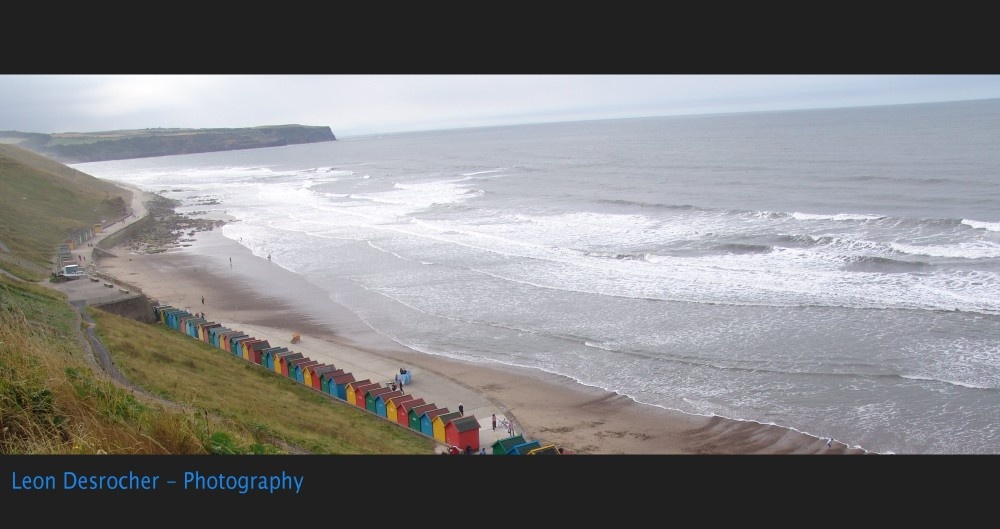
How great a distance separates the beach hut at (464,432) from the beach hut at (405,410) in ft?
4.89

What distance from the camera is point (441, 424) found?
1655 centimetres

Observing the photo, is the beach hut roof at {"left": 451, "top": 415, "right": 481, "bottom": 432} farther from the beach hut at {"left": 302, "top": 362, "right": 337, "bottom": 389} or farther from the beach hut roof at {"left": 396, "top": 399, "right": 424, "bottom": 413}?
the beach hut at {"left": 302, "top": 362, "right": 337, "bottom": 389}

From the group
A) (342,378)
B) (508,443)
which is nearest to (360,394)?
(342,378)

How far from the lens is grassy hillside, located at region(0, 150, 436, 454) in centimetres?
455

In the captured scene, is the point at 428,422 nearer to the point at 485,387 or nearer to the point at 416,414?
the point at 416,414

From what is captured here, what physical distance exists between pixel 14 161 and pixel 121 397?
65354 millimetres

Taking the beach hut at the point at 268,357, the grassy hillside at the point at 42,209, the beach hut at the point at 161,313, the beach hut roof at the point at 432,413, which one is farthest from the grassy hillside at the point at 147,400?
the grassy hillside at the point at 42,209

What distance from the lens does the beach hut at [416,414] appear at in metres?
17.2

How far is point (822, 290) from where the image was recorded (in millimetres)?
27969

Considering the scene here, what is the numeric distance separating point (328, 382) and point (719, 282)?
17724 mm

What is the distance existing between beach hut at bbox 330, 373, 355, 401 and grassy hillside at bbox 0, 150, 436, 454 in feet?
0.75

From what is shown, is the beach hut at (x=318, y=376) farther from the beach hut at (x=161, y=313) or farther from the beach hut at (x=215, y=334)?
→ the beach hut at (x=161, y=313)

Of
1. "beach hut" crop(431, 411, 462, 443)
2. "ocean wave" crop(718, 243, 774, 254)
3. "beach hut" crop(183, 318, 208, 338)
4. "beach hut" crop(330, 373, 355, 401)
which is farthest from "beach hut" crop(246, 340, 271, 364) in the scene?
"ocean wave" crop(718, 243, 774, 254)
